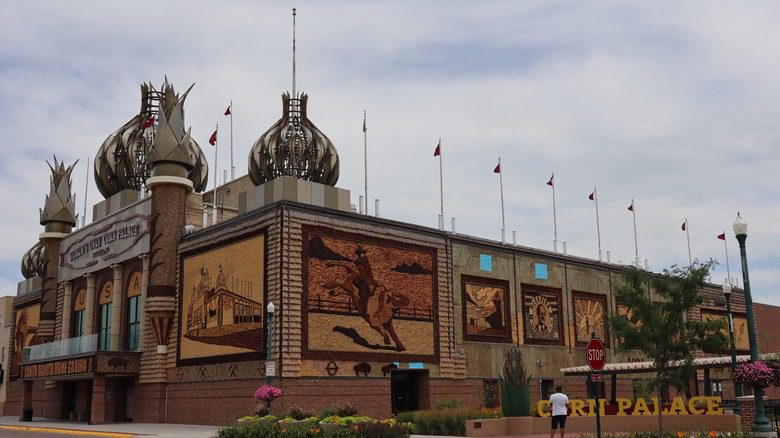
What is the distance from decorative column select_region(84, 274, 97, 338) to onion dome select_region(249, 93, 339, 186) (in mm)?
15268

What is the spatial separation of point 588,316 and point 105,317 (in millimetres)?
32347

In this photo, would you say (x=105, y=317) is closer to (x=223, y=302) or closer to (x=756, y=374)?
(x=223, y=302)

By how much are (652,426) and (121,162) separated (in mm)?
38002

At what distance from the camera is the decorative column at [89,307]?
51062mm

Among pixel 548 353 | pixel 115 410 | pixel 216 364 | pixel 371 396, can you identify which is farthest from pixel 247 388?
pixel 548 353

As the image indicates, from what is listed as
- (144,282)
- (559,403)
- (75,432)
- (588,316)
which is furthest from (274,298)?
(588,316)

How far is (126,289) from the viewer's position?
48.1 meters

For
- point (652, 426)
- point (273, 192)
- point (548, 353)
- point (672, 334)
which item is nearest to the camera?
point (672, 334)

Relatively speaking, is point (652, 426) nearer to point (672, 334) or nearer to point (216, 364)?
point (672, 334)

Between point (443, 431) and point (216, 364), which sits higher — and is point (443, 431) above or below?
below

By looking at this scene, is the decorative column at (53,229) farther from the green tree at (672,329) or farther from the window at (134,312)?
the green tree at (672,329)

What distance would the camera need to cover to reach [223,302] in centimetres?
3984

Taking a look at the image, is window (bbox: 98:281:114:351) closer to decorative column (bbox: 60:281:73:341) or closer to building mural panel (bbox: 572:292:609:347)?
decorative column (bbox: 60:281:73:341)

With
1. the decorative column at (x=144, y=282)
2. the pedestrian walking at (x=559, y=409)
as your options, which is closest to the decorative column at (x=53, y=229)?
the decorative column at (x=144, y=282)
